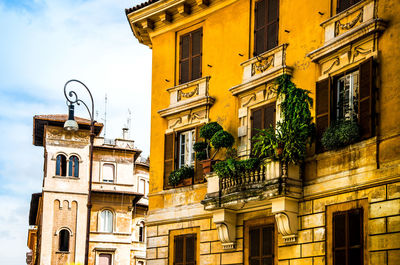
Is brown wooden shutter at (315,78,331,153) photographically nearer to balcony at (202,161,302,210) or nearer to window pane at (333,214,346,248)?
balcony at (202,161,302,210)

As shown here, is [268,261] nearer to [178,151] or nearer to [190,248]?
[190,248]

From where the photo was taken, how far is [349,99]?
17375 mm

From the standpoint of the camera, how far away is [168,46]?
979 inches

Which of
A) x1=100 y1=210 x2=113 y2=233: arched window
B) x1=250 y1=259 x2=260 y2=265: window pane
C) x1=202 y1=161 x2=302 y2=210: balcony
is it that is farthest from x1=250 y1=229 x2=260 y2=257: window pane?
x1=100 y1=210 x2=113 y2=233: arched window

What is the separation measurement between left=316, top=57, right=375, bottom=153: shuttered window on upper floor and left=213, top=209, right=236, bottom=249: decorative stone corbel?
12.4 ft

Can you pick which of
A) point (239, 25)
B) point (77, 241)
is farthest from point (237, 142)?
point (77, 241)

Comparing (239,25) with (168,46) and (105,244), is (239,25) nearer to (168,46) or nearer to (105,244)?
(168,46)

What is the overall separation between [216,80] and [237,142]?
2484 millimetres

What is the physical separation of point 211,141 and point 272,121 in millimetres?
2108

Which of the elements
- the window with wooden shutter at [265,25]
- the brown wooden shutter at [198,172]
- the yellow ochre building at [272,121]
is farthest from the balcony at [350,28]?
the brown wooden shutter at [198,172]

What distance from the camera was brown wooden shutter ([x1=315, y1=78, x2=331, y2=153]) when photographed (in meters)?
17.9

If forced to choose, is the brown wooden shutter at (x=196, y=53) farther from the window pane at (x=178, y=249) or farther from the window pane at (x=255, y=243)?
the window pane at (x=255, y=243)

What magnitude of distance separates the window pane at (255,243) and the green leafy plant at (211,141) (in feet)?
9.15

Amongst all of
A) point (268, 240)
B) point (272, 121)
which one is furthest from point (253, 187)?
point (272, 121)
